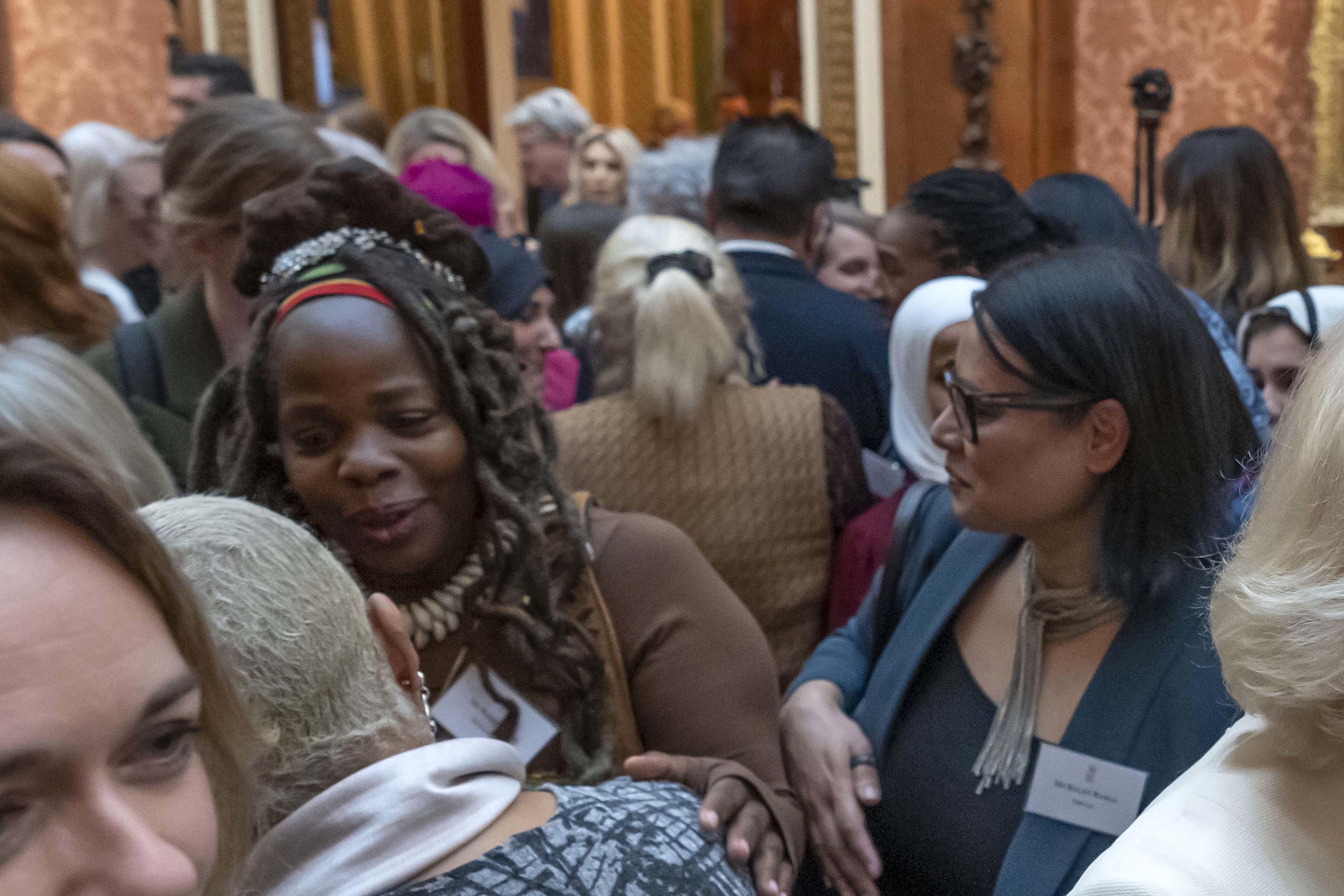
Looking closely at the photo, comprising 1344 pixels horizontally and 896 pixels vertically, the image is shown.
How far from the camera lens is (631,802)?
1419mm

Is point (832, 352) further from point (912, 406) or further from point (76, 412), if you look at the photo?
point (76, 412)

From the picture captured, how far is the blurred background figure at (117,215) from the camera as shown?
4191 millimetres

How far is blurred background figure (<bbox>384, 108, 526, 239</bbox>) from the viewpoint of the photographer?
17.7ft

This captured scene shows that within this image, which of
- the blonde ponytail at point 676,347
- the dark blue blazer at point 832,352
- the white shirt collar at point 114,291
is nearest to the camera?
the blonde ponytail at point 676,347

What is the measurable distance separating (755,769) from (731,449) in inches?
40.8

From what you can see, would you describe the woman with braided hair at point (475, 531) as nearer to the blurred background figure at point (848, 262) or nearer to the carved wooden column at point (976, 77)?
the blurred background figure at point (848, 262)

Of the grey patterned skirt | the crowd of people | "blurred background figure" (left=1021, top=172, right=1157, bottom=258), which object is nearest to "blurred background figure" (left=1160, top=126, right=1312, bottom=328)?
the crowd of people

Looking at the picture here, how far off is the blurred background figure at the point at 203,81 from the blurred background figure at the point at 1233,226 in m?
4.22

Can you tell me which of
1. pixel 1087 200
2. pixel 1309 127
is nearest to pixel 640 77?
pixel 1309 127

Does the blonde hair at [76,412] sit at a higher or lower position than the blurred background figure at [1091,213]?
lower

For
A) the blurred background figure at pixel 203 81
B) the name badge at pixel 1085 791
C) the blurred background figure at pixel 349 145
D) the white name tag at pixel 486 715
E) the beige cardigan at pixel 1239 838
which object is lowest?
the name badge at pixel 1085 791

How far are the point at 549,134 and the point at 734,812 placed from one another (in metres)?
5.78

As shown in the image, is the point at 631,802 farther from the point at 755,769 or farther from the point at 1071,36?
the point at 1071,36

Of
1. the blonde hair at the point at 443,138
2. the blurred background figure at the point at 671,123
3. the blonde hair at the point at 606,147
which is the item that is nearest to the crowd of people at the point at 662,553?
the blonde hair at the point at 443,138
